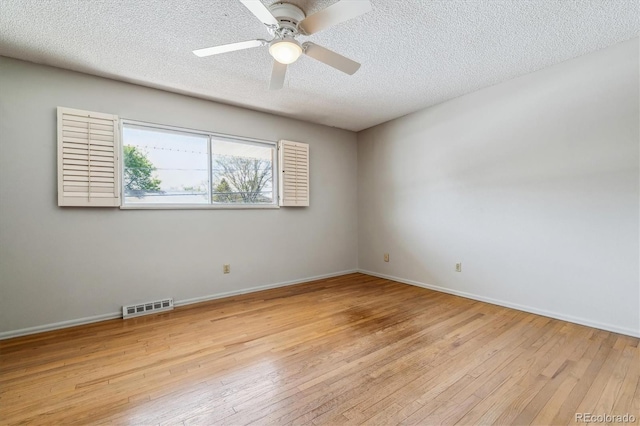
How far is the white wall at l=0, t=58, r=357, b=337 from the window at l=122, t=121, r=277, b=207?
0.14 metres

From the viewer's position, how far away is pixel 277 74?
7.25 feet

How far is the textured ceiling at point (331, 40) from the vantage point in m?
1.90

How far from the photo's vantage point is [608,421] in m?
1.39

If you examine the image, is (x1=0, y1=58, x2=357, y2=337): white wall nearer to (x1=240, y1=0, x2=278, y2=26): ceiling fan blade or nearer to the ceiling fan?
the ceiling fan

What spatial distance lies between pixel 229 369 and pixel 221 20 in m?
2.53

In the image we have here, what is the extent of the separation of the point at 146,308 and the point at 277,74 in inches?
109

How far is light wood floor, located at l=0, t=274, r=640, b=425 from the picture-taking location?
1.47 metres

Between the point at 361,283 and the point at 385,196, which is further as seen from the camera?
the point at 385,196

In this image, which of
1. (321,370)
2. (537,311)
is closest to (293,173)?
(321,370)

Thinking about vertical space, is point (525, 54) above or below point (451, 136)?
above

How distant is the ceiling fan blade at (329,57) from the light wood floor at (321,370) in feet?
7.23

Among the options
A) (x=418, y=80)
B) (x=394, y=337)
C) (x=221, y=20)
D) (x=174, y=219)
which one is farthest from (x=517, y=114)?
(x=174, y=219)

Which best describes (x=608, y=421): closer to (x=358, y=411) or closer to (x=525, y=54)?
(x=358, y=411)

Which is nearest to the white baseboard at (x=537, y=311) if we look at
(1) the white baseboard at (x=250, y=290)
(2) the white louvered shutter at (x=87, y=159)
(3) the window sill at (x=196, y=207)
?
(1) the white baseboard at (x=250, y=290)
